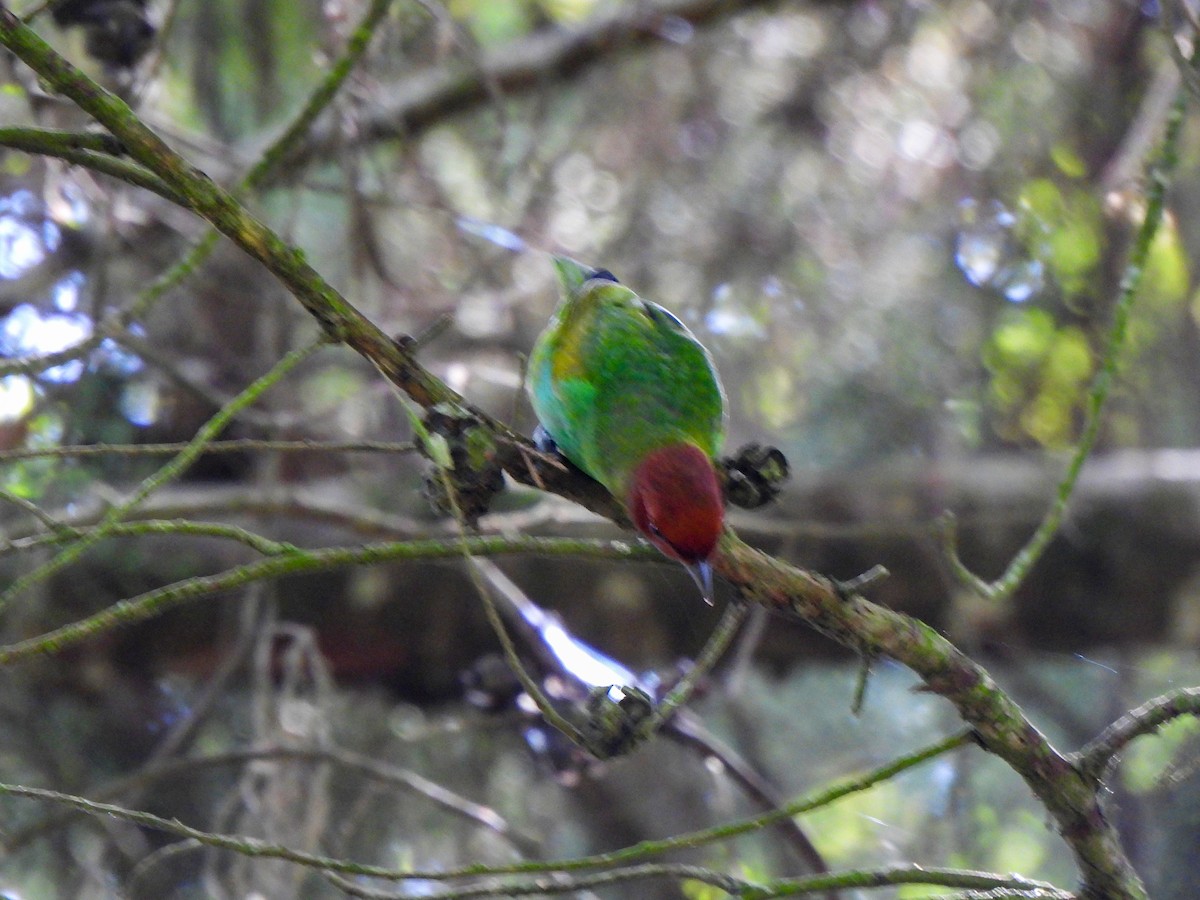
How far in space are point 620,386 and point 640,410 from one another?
137 mm

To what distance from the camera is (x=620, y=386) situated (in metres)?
2.76

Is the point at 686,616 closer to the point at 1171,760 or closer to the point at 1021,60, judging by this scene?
the point at 1171,760

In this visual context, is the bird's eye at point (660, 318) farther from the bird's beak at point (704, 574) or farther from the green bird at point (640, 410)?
the bird's beak at point (704, 574)

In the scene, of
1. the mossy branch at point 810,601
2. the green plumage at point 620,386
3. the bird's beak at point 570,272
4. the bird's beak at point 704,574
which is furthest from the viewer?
the bird's beak at point 570,272

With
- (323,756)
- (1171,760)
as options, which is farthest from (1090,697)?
(323,756)

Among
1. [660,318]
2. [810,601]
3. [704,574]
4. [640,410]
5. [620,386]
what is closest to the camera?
[810,601]

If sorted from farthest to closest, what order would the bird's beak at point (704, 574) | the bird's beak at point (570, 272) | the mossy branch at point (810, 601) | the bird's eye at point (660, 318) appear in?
the bird's beak at point (570, 272) < the bird's eye at point (660, 318) < the bird's beak at point (704, 574) < the mossy branch at point (810, 601)

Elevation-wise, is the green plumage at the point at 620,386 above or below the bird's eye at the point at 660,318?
below

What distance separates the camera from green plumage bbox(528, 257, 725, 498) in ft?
8.44

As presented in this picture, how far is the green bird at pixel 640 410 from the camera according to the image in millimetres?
2217

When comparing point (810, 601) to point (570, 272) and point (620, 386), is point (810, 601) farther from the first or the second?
point (570, 272)

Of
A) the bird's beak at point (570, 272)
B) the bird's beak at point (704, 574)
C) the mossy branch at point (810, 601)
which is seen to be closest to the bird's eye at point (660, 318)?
the bird's beak at point (570, 272)

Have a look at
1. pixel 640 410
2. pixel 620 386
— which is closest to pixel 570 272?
pixel 620 386

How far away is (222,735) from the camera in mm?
4539
